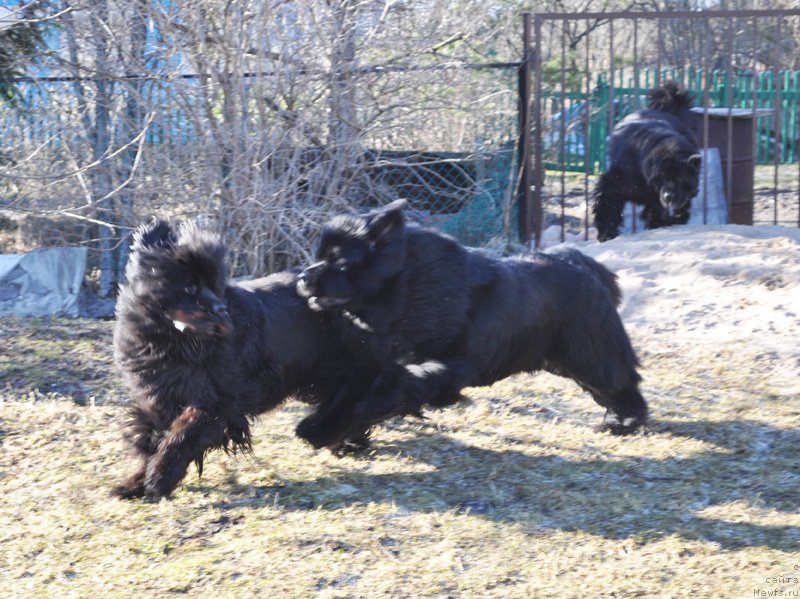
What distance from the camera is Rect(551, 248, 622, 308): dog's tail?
217 inches

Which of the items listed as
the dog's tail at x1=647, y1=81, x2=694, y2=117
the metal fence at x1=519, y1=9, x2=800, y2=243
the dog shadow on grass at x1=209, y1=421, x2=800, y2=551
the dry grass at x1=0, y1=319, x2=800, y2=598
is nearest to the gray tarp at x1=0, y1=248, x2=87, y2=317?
the dry grass at x1=0, y1=319, x2=800, y2=598

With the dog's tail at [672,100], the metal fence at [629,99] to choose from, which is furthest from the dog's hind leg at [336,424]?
the dog's tail at [672,100]

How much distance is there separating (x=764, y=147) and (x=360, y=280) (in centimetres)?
1598

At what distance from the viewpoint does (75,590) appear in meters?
3.57

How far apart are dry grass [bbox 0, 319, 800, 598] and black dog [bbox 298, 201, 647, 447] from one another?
390 millimetres

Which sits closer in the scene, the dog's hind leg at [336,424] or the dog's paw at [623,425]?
the dog's hind leg at [336,424]

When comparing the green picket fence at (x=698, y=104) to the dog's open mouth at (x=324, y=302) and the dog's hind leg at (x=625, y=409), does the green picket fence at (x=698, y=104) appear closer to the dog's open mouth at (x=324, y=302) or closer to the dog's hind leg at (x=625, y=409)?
the dog's hind leg at (x=625, y=409)

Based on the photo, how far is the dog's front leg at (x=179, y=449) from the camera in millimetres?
4316

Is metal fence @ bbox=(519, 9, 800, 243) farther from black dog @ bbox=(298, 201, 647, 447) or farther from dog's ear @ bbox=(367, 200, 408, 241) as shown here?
dog's ear @ bbox=(367, 200, 408, 241)

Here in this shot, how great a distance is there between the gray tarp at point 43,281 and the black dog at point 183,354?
4140 mm

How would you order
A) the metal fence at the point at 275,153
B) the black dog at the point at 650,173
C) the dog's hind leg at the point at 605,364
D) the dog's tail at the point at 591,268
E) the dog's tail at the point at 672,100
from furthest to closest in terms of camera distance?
the dog's tail at the point at 672,100, the black dog at the point at 650,173, the metal fence at the point at 275,153, the dog's tail at the point at 591,268, the dog's hind leg at the point at 605,364

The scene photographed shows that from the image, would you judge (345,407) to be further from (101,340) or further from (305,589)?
(101,340)

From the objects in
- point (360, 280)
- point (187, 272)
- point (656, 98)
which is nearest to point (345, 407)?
point (360, 280)

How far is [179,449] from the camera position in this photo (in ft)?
14.2
